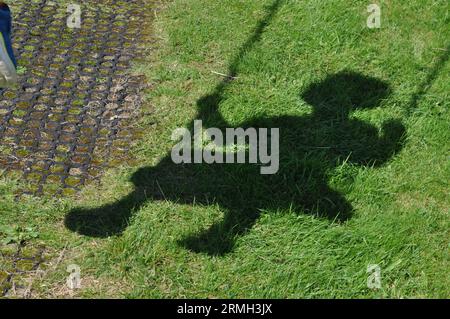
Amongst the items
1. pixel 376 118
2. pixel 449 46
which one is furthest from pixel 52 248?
pixel 449 46

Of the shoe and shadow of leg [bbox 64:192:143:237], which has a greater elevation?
the shoe

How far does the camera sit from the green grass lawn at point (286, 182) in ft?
12.0

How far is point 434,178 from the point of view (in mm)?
4188

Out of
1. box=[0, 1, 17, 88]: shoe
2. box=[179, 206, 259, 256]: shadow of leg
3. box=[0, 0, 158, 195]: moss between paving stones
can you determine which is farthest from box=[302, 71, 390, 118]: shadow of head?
box=[0, 1, 17, 88]: shoe

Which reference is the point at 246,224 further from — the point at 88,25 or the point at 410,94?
the point at 88,25

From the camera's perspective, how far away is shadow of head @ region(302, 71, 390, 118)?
186 inches

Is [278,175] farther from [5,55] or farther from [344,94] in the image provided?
[5,55]

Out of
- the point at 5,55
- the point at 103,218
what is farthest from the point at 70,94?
the point at 103,218

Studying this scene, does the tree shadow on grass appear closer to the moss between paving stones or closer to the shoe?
the moss between paving stones

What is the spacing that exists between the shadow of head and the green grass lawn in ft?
0.04

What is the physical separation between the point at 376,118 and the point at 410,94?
1.21 ft

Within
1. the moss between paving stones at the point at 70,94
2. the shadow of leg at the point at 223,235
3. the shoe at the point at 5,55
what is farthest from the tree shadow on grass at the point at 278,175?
the shoe at the point at 5,55

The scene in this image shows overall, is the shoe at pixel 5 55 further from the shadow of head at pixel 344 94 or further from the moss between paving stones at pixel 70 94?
the shadow of head at pixel 344 94

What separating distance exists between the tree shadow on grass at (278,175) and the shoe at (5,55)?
2.61 feet
